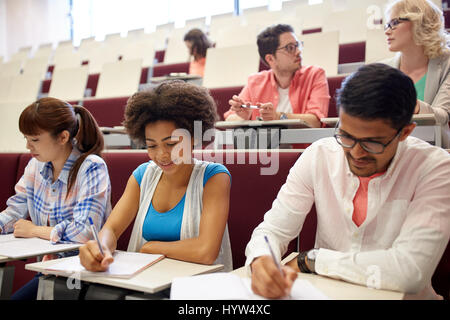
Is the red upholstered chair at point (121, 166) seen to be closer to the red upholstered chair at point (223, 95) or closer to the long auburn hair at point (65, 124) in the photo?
the long auburn hair at point (65, 124)

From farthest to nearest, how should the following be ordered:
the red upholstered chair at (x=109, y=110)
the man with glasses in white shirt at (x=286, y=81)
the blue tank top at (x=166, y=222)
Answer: the red upholstered chair at (x=109, y=110), the man with glasses in white shirt at (x=286, y=81), the blue tank top at (x=166, y=222)

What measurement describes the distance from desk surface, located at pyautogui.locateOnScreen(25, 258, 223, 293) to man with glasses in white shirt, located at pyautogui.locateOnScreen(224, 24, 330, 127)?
0.89 metres

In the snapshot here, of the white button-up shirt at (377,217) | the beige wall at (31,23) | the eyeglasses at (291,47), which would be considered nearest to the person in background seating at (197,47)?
the eyeglasses at (291,47)

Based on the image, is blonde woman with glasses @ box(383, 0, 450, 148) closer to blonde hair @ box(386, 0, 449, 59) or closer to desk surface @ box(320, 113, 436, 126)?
blonde hair @ box(386, 0, 449, 59)

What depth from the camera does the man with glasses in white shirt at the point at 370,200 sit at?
593 millimetres

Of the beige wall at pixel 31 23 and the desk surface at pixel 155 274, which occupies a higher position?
the beige wall at pixel 31 23

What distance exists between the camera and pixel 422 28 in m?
1.33

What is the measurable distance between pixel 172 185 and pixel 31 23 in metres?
5.30

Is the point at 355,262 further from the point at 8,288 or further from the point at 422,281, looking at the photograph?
A: the point at 8,288

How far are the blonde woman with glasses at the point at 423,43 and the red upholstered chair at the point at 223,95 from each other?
2.41ft

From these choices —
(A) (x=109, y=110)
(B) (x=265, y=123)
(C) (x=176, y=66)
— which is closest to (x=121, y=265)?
(B) (x=265, y=123)

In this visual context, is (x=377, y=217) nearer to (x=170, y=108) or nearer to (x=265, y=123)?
(x=170, y=108)

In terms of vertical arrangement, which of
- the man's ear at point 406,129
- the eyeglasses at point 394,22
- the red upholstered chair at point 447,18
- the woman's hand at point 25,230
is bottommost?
the woman's hand at point 25,230
